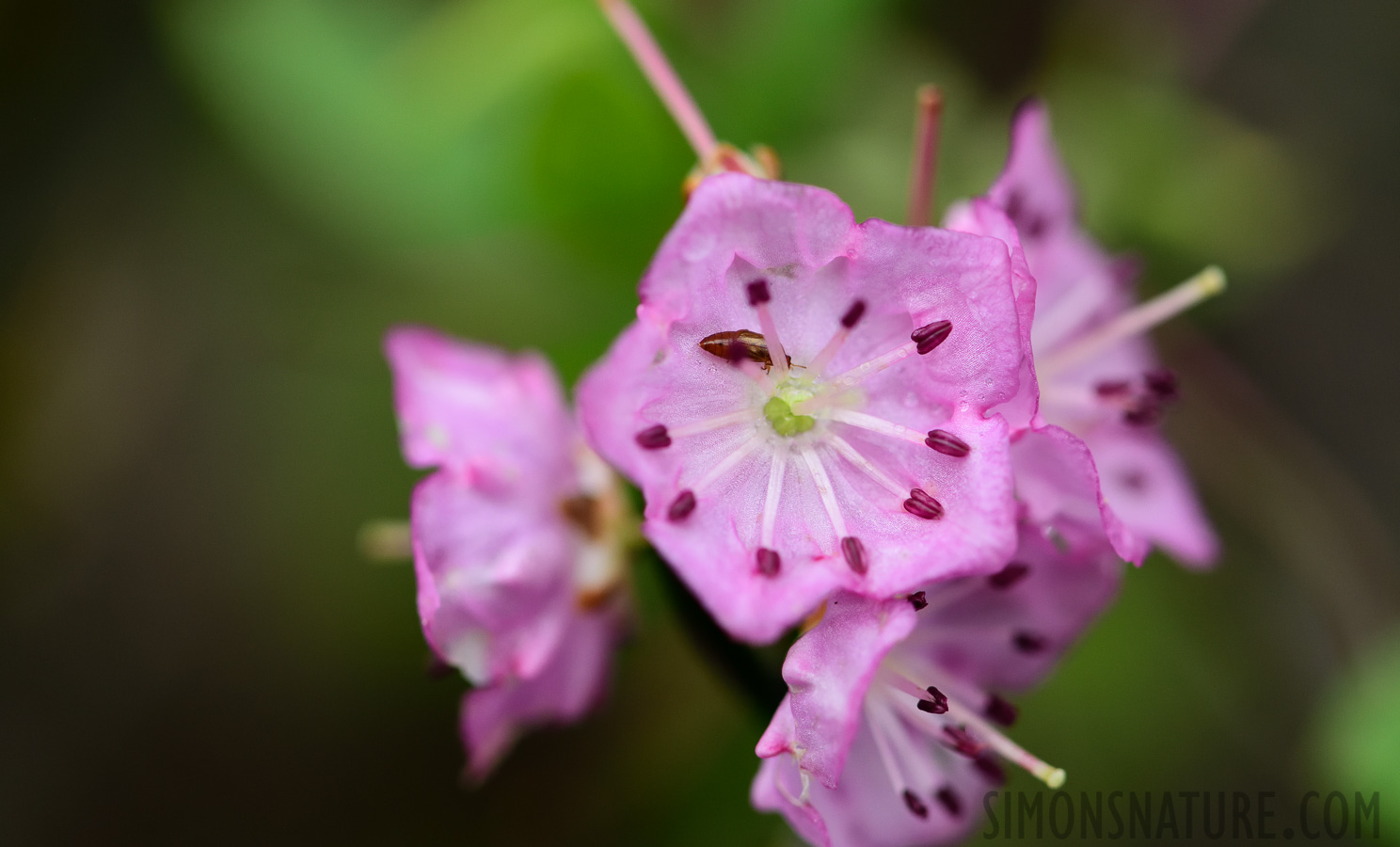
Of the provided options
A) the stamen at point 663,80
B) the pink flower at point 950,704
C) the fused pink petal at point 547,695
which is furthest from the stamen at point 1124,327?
the fused pink petal at point 547,695

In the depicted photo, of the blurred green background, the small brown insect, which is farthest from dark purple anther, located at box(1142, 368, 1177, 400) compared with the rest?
the blurred green background

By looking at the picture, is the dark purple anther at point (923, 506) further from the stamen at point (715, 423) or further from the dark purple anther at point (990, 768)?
the dark purple anther at point (990, 768)

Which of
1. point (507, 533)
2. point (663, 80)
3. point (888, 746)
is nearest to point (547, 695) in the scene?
point (507, 533)

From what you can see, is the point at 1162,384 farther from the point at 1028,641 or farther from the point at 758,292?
the point at 758,292

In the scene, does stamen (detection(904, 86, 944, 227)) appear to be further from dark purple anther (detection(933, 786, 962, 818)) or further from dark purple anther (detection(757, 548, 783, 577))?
dark purple anther (detection(933, 786, 962, 818))

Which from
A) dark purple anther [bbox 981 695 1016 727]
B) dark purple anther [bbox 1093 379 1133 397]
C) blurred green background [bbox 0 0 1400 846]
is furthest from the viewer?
blurred green background [bbox 0 0 1400 846]
